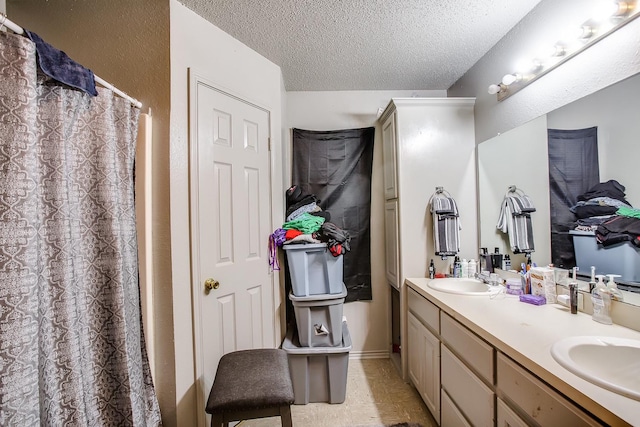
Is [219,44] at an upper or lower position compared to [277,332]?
upper

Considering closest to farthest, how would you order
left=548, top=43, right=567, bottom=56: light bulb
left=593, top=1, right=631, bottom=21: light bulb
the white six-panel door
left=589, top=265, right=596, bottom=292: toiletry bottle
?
left=593, top=1, right=631, bottom=21: light bulb < left=589, top=265, right=596, bottom=292: toiletry bottle < left=548, top=43, right=567, bottom=56: light bulb < the white six-panel door

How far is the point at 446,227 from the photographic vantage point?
1896 mm

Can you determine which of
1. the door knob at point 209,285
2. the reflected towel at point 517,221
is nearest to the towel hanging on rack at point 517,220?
the reflected towel at point 517,221

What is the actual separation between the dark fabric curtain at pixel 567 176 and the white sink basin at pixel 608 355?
1.77ft

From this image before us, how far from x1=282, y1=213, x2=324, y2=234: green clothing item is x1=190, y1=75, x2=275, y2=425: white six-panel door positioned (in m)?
0.17

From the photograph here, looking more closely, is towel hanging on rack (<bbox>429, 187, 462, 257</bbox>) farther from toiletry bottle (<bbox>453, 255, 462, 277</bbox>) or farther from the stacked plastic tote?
the stacked plastic tote

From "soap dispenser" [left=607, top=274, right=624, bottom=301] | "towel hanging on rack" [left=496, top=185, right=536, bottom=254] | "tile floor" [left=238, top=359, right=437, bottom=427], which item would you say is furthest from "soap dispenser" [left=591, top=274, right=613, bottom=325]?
"tile floor" [left=238, top=359, right=437, bottom=427]

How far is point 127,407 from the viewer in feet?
3.42

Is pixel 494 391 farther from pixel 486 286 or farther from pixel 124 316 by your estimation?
pixel 124 316

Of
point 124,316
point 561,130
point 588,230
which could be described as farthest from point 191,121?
point 588,230

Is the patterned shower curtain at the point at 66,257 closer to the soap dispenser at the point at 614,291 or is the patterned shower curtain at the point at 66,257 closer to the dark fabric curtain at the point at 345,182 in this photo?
the dark fabric curtain at the point at 345,182

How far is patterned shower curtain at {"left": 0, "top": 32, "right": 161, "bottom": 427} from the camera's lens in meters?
0.70

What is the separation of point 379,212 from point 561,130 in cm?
136

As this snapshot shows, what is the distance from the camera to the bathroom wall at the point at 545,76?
3.58 feet
